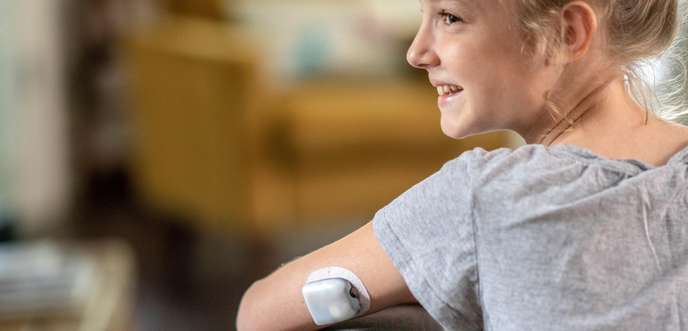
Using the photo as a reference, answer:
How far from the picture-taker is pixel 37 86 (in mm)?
4305

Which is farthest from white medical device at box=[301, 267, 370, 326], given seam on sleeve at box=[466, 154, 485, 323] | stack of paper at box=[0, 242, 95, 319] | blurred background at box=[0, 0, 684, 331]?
blurred background at box=[0, 0, 684, 331]

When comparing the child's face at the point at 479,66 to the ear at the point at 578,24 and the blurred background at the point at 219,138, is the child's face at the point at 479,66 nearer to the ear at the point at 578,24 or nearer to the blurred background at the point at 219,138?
the ear at the point at 578,24

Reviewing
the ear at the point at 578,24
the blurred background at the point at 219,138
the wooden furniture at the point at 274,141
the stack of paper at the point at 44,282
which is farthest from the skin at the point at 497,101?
the wooden furniture at the point at 274,141

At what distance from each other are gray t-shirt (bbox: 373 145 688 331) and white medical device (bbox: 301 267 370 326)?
70 millimetres

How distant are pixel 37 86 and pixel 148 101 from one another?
509 millimetres

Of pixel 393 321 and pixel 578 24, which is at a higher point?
pixel 578 24

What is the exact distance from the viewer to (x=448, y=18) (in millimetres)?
928

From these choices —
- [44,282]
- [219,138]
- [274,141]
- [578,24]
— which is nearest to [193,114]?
[219,138]

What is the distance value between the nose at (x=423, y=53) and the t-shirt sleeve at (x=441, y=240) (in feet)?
0.45

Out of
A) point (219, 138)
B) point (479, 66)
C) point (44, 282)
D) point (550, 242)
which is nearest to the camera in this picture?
point (550, 242)

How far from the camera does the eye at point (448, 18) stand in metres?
0.92

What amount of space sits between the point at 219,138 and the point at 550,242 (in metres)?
2.99

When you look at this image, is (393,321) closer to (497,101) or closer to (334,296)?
(334,296)

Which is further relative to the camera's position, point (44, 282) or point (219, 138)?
point (219, 138)
